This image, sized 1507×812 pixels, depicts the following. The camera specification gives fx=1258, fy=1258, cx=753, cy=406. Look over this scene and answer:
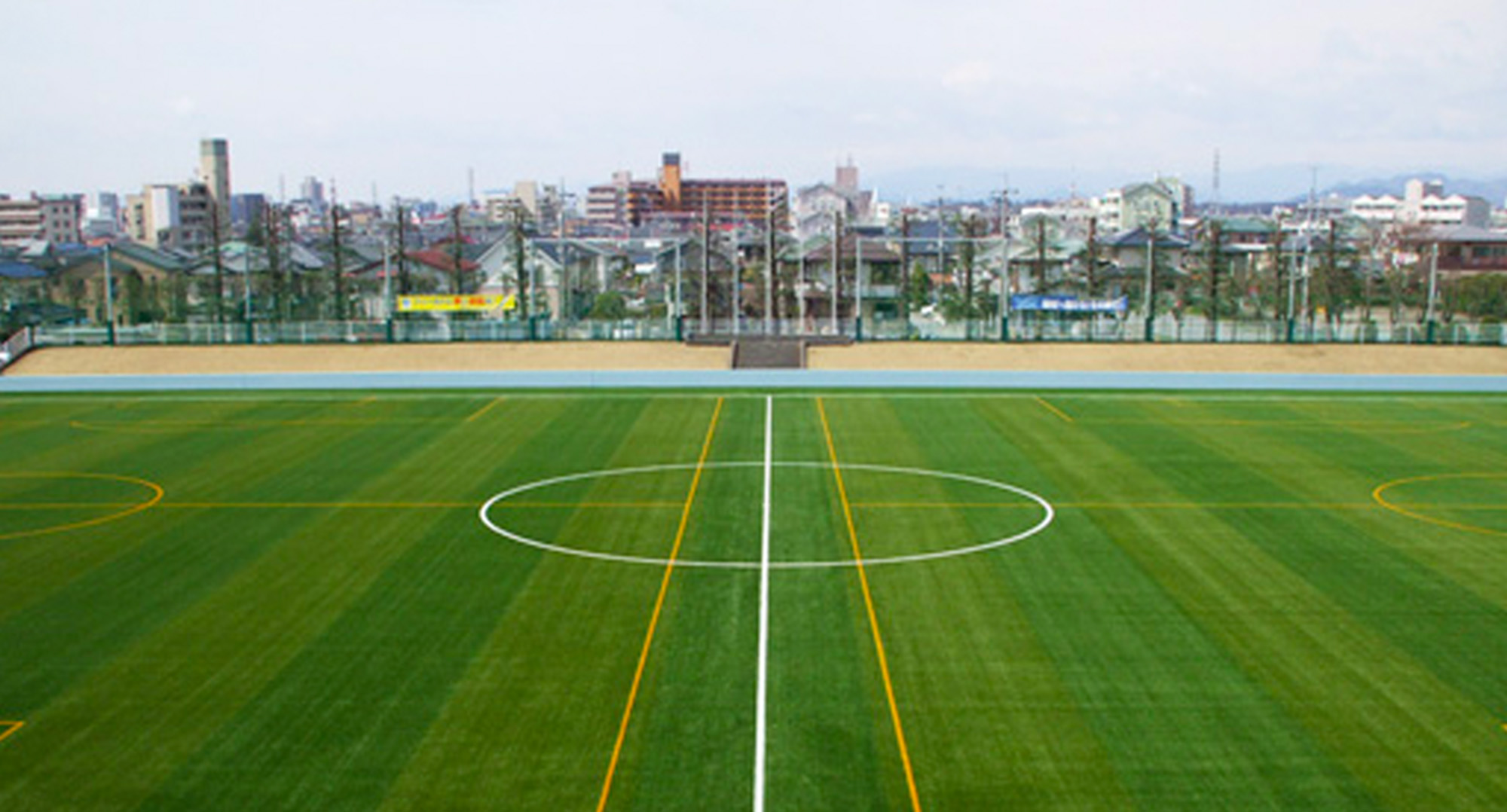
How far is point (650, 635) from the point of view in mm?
18812

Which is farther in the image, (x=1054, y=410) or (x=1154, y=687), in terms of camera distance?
(x=1054, y=410)

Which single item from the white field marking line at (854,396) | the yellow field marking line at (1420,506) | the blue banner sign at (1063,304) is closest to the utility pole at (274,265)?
the white field marking line at (854,396)

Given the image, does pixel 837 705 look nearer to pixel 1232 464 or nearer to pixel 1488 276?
pixel 1232 464

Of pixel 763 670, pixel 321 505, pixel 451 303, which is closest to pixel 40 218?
pixel 451 303

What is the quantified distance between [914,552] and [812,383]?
26661 mm

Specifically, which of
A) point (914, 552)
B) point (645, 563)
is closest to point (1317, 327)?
point (914, 552)

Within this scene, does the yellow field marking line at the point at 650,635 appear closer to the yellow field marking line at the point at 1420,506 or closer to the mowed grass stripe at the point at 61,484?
the mowed grass stripe at the point at 61,484

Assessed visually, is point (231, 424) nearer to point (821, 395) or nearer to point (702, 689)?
point (821, 395)

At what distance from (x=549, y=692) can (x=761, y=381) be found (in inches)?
1344

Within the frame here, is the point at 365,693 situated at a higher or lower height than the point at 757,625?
lower

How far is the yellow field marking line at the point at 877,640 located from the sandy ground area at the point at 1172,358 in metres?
22.6

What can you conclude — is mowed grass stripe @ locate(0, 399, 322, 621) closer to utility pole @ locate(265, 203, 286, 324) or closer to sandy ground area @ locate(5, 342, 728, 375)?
sandy ground area @ locate(5, 342, 728, 375)

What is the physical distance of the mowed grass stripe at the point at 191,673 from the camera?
47.2 feet

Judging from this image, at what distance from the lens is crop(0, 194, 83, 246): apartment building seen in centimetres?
17450
